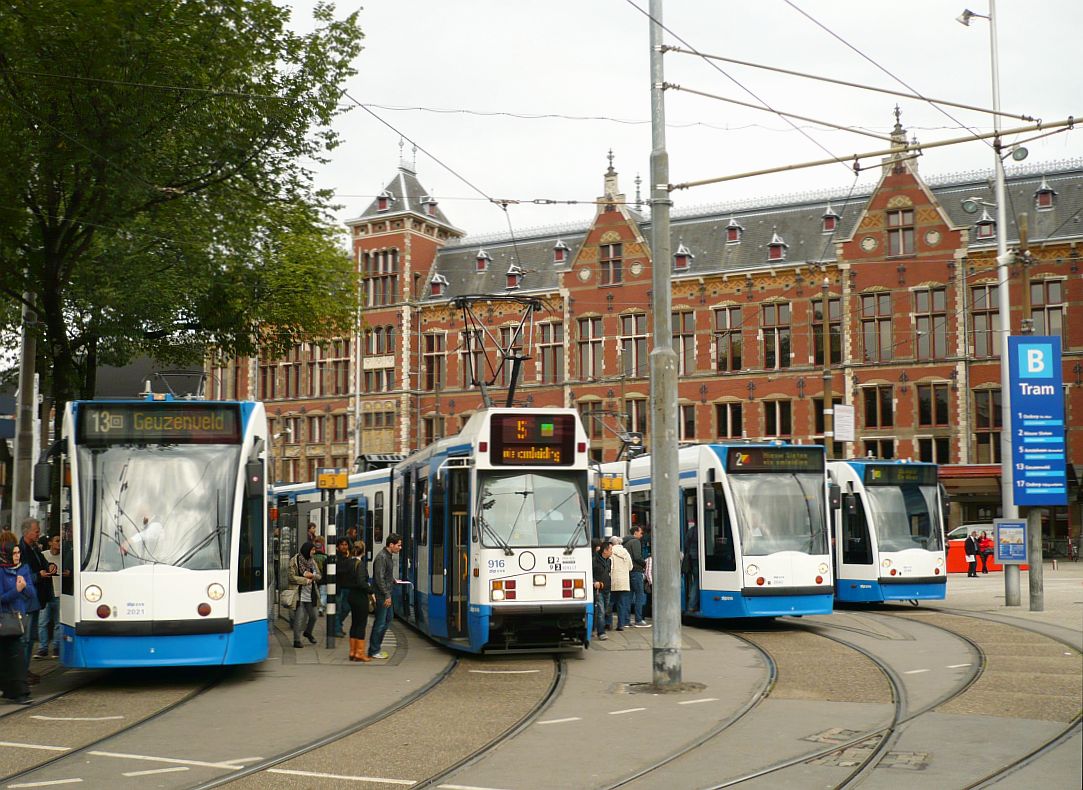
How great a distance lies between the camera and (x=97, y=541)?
492 inches

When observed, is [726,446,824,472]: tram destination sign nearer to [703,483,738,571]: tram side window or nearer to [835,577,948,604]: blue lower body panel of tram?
[703,483,738,571]: tram side window

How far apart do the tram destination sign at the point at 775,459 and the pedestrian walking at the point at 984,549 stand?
20458mm

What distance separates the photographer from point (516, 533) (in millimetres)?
14539

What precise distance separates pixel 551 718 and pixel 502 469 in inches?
178

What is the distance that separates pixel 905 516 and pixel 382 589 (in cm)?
1088

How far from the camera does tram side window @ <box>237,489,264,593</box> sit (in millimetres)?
12820

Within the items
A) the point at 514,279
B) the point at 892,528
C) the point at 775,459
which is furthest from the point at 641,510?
the point at 514,279

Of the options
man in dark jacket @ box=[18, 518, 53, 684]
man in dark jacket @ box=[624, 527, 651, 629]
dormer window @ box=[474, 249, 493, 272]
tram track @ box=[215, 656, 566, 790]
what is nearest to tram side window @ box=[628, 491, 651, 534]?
man in dark jacket @ box=[624, 527, 651, 629]

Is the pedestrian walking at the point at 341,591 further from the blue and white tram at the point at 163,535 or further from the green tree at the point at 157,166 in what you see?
the green tree at the point at 157,166

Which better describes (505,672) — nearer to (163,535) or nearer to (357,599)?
(357,599)

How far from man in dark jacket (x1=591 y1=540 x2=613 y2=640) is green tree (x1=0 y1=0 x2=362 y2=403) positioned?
699 cm

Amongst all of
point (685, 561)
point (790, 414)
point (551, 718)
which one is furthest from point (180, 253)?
point (790, 414)

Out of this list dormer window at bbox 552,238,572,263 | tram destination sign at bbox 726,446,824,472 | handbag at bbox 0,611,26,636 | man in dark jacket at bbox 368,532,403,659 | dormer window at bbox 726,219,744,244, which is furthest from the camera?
dormer window at bbox 552,238,572,263

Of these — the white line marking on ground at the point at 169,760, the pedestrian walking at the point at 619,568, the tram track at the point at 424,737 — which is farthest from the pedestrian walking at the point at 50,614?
the pedestrian walking at the point at 619,568
